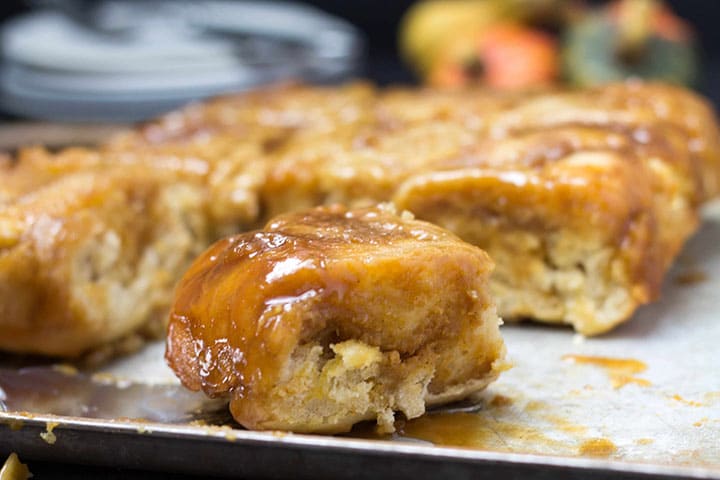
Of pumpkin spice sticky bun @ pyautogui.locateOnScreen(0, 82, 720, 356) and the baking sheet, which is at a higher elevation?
pumpkin spice sticky bun @ pyautogui.locateOnScreen(0, 82, 720, 356)

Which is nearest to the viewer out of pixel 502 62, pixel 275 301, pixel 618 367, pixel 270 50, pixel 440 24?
pixel 275 301

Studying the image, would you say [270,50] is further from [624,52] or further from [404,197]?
[404,197]

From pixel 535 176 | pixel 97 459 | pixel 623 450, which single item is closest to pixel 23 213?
pixel 97 459

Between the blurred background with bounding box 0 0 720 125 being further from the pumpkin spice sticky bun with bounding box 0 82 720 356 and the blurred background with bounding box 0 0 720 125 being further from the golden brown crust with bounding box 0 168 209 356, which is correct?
the golden brown crust with bounding box 0 168 209 356

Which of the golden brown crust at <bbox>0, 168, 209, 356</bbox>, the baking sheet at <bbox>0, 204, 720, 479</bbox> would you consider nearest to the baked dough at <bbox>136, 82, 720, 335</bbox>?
the baking sheet at <bbox>0, 204, 720, 479</bbox>

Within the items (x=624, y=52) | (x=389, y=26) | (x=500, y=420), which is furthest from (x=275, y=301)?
(x=389, y=26)

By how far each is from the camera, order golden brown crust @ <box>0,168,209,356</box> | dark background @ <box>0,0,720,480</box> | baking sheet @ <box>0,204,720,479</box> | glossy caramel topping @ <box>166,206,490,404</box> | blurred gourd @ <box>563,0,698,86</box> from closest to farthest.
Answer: baking sheet @ <box>0,204,720,479</box>
glossy caramel topping @ <box>166,206,490,404</box>
golden brown crust @ <box>0,168,209,356</box>
blurred gourd @ <box>563,0,698,86</box>
dark background @ <box>0,0,720,480</box>
